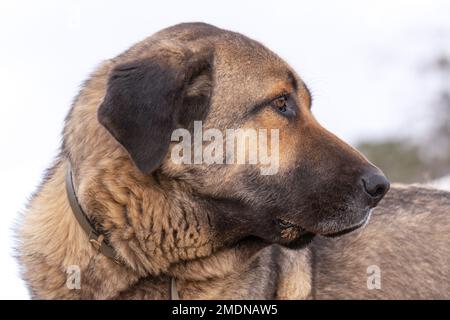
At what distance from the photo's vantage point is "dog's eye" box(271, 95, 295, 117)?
5426 mm

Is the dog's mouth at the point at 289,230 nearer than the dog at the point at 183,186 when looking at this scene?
No

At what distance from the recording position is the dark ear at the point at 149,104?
199 inches

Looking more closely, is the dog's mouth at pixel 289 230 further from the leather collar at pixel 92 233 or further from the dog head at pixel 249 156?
the leather collar at pixel 92 233

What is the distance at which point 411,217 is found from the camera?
21.6ft

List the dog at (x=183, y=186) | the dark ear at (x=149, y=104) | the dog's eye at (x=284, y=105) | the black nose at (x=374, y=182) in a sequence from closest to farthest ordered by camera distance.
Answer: the dark ear at (x=149, y=104) → the dog at (x=183, y=186) → the black nose at (x=374, y=182) → the dog's eye at (x=284, y=105)

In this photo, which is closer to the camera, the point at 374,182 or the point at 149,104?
the point at 149,104

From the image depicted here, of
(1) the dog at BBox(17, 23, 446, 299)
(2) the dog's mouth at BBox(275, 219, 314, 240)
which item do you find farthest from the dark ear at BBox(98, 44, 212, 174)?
(2) the dog's mouth at BBox(275, 219, 314, 240)

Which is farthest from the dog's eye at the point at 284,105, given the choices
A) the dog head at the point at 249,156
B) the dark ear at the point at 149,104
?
the dark ear at the point at 149,104

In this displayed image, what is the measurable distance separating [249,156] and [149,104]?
66 centimetres

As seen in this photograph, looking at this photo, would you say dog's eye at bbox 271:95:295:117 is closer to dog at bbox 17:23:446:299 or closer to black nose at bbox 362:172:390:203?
dog at bbox 17:23:446:299

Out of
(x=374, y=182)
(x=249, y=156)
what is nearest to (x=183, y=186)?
(x=249, y=156)

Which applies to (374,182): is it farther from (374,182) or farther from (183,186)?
(183,186)

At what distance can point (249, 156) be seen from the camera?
5297 millimetres
